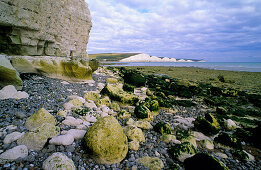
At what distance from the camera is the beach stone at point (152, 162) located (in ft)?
10.0

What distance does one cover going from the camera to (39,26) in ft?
26.9

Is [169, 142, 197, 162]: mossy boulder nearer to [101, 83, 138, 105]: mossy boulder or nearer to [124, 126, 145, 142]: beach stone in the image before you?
[124, 126, 145, 142]: beach stone

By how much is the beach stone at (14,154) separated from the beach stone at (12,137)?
39cm

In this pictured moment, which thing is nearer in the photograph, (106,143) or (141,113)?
(106,143)

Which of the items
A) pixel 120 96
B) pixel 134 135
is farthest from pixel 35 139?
pixel 120 96

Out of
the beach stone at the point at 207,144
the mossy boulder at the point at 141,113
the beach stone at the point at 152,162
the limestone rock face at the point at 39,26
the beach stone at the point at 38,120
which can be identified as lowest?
the beach stone at the point at 207,144

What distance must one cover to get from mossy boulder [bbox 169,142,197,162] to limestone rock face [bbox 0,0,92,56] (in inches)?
354

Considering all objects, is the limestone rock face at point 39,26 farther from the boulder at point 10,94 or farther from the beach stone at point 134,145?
the beach stone at point 134,145

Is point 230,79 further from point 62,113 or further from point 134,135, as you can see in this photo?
point 62,113

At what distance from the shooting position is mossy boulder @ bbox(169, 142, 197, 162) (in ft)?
11.3

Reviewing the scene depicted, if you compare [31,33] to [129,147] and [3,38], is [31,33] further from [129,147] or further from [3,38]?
[129,147]

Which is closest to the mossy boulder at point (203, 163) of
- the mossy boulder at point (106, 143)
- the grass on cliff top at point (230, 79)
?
the mossy boulder at point (106, 143)

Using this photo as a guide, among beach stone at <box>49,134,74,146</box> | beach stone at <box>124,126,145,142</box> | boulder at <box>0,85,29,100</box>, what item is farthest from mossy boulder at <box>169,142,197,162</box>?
boulder at <box>0,85,29,100</box>

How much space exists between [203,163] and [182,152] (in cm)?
65
